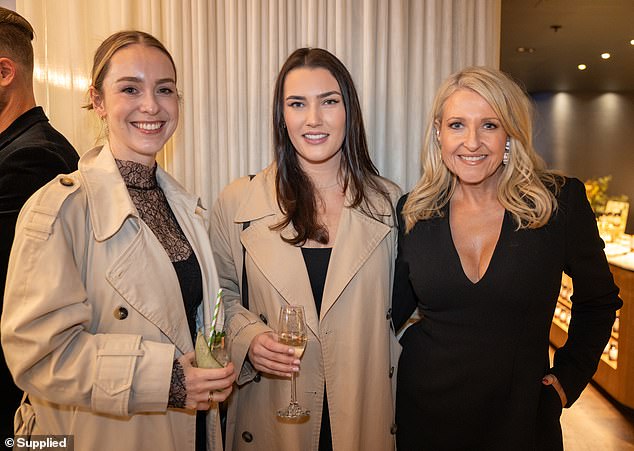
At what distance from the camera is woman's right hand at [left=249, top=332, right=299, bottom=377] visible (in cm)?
194

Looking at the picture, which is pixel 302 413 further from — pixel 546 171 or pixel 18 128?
pixel 18 128

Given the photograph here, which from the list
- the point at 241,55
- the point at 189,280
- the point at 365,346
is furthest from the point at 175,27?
the point at 365,346

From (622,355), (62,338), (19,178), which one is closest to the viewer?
(62,338)

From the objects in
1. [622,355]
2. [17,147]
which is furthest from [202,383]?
[622,355]

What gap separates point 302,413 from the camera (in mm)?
2057

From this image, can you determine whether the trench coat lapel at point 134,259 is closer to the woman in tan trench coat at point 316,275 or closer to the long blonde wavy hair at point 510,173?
the woman in tan trench coat at point 316,275

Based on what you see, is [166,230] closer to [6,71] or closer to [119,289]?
[119,289]

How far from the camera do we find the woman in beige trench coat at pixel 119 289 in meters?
1.49

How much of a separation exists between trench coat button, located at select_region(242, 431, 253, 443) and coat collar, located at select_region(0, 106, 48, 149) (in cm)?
151

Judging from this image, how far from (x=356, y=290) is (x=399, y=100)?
970 mm

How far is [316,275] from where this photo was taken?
7.20ft

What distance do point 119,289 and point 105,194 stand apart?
29cm

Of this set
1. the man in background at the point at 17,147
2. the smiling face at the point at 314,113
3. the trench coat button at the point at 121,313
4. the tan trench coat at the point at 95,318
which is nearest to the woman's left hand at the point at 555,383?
the smiling face at the point at 314,113

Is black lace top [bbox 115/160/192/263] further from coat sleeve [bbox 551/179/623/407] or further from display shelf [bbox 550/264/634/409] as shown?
display shelf [bbox 550/264/634/409]
